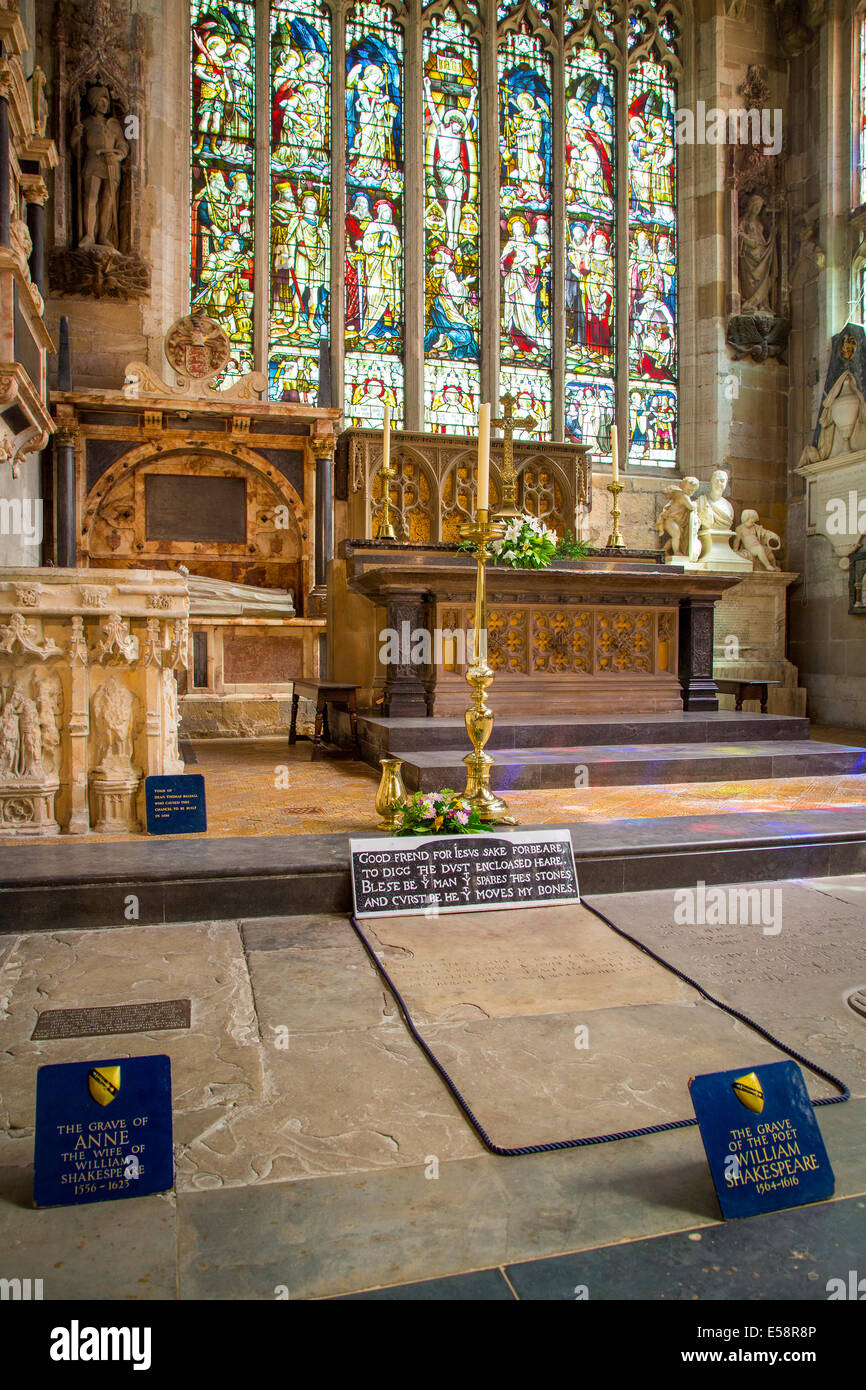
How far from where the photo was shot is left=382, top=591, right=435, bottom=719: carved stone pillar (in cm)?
748

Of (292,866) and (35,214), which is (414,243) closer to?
(35,214)

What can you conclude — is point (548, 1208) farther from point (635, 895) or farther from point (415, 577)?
point (415, 577)

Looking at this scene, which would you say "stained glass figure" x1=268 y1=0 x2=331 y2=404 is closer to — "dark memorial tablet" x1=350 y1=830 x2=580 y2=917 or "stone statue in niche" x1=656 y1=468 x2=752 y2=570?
"stone statue in niche" x1=656 y1=468 x2=752 y2=570

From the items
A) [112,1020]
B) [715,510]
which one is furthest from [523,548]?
[715,510]

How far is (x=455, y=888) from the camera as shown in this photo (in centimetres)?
388

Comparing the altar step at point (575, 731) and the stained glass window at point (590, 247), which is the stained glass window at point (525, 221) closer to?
the stained glass window at point (590, 247)

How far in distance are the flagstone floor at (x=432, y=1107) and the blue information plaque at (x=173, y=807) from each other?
1.09 meters

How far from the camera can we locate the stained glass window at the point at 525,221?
13.3m

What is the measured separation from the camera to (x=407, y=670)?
7.54 m

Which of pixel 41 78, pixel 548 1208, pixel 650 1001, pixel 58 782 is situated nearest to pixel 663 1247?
pixel 548 1208

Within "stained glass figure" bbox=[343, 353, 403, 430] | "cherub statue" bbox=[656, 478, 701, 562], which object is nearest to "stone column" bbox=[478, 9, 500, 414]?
"stained glass figure" bbox=[343, 353, 403, 430]

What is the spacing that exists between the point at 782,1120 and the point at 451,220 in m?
13.4

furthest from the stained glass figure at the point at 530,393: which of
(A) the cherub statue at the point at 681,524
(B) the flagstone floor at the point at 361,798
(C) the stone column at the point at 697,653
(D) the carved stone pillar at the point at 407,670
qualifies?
(B) the flagstone floor at the point at 361,798

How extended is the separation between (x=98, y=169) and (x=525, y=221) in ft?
18.8
